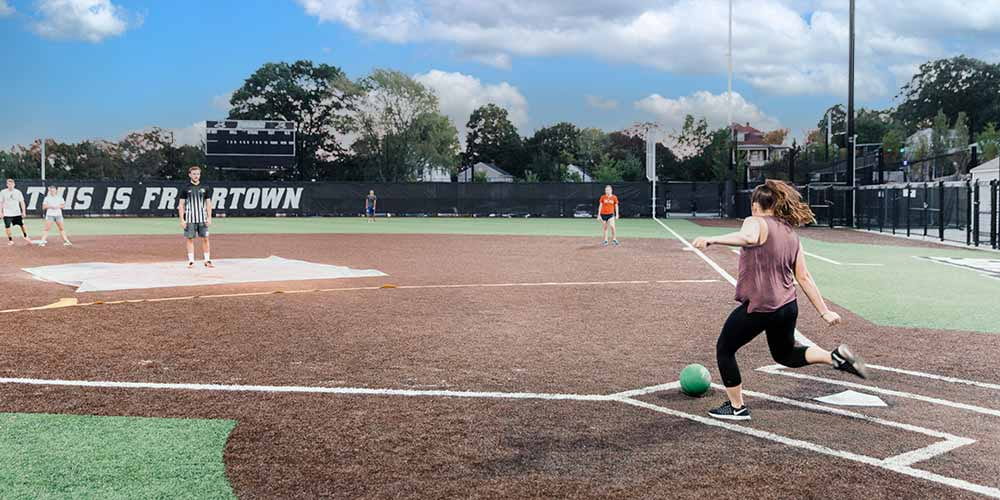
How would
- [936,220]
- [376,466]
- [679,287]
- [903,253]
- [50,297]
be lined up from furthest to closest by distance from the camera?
[936,220] → [903,253] → [679,287] → [50,297] → [376,466]

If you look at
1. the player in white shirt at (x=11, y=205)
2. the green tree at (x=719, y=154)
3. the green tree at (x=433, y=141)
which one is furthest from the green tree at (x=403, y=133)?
the player in white shirt at (x=11, y=205)

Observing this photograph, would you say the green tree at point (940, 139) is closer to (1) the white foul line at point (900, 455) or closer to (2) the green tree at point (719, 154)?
(2) the green tree at point (719, 154)

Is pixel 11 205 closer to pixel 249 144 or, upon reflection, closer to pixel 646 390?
pixel 646 390

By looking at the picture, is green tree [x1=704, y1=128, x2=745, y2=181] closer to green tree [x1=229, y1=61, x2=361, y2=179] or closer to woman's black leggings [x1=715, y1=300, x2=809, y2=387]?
green tree [x1=229, y1=61, x2=361, y2=179]

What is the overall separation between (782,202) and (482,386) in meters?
2.88

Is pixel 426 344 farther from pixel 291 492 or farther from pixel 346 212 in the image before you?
pixel 346 212

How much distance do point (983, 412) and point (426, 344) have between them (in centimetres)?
524

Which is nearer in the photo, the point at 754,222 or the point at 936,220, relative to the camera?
the point at 754,222

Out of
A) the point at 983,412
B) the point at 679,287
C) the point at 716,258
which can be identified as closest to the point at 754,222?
the point at 983,412

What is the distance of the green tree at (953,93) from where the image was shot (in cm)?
11219

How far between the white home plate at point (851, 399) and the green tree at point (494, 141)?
12439 centimetres

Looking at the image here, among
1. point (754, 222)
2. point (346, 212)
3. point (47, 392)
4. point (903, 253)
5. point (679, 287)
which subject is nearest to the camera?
point (754, 222)

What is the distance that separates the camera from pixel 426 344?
909 cm

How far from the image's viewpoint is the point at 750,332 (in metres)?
6.00
